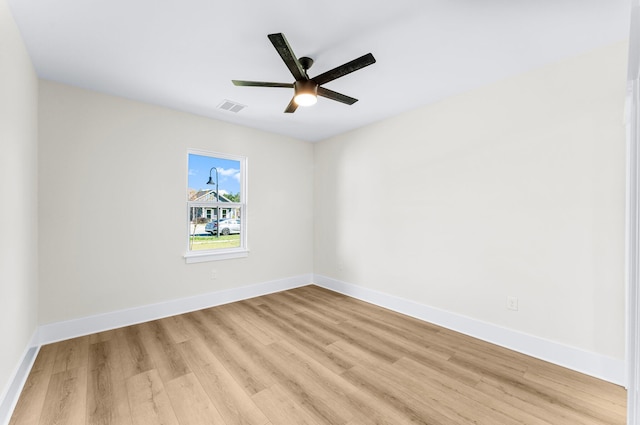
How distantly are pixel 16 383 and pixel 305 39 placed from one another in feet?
10.8

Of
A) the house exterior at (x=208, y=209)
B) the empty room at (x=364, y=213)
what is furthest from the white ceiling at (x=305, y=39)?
the house exterior at (x=208, y=209)

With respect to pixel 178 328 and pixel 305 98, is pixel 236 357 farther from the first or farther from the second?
pixel 305 98

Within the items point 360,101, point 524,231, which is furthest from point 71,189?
point 524,231

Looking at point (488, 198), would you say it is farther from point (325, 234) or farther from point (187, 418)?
point (187, 418)

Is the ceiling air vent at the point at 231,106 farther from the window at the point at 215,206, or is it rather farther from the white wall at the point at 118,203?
the window at the point at 215,206

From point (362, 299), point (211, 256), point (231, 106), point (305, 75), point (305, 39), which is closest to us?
point (305, 39)

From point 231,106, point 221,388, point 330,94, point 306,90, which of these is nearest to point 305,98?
point 306,90

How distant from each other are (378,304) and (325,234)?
148 cm

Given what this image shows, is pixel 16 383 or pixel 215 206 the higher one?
pixel 215 206

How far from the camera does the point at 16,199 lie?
2064mm

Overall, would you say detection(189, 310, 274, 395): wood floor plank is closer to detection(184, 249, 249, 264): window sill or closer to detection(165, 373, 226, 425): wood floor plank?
detection(165, 373, 226, 425): wood floor plank

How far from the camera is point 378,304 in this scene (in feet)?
12.7

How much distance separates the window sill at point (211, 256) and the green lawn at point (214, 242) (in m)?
0.12

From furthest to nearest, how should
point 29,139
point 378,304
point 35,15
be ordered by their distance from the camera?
point 378,304 → point 29,139 → point 35,15
